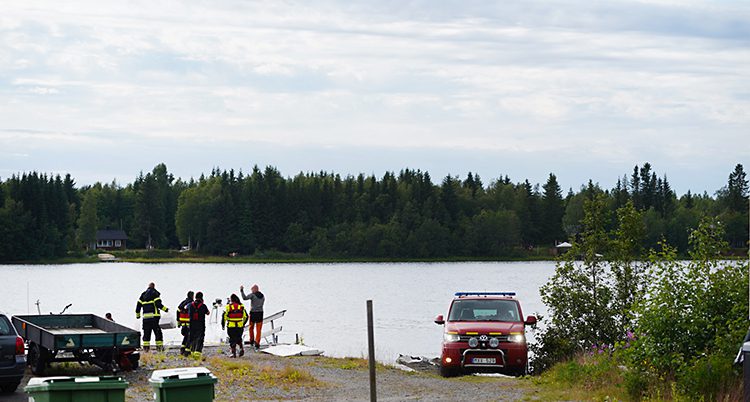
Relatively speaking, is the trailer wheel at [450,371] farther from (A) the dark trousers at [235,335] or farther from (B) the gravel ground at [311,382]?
(A) the dark trousers at [235,335]

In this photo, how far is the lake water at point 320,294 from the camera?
45.7m

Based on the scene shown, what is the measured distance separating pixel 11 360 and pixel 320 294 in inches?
2230

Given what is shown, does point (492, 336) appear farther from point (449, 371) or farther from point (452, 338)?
point (449, 371)

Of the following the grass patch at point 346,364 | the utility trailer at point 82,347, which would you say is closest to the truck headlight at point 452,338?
the grass patch at point 346,364

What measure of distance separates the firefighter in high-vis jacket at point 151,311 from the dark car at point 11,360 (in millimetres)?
8669

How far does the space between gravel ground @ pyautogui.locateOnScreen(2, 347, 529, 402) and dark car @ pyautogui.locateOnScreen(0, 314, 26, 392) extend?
280 mm

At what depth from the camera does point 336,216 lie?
510 feet

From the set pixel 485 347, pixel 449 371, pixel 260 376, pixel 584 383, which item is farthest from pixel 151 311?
pixel 584 383

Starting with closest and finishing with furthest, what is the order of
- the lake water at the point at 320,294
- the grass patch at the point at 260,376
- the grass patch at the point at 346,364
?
the grass patch at the point at 260,376, the grass patch at the point at 346,364, the lake water at the point at 320,294

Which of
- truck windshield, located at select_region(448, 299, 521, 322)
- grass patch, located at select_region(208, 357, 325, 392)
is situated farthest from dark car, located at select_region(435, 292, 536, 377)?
grass patch, located at select_region(208, 357, 325, 392)

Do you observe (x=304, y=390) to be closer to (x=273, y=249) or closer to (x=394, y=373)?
(x=394, y=373)

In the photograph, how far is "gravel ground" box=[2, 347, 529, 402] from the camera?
64.6 feet

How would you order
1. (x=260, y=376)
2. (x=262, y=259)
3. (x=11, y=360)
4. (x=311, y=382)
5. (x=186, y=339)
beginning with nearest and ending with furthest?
1. (x=11, y=360)
2. (x=311, y=382)
3. (x=260, y=376)
4. (x=186, y=339)
5. (x=262, y=259)

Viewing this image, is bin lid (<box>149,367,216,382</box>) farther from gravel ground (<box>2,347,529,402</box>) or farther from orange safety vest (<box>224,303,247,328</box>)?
orange safety vest (<box>224,303,247,328</box>)
